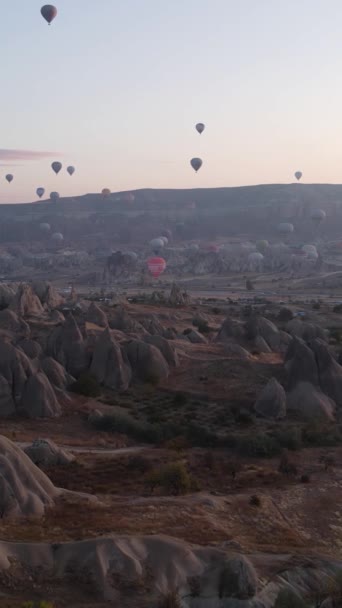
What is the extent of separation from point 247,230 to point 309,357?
160m

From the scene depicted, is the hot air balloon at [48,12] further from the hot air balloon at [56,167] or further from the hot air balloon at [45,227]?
the hot air balloon at [45,227]

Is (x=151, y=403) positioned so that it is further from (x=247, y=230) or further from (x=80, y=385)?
(x=247, y=230)

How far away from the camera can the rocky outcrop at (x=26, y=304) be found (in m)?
48.5

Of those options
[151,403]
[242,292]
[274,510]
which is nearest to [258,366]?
[151,403]

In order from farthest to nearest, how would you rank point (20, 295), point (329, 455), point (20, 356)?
point (20, 295) < point (20, 356) < point (329, 455)

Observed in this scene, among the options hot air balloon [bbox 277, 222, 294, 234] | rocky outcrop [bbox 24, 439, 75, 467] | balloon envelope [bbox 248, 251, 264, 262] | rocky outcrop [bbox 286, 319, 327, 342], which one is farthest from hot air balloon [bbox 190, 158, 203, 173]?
rocky outcrop [bbox 24, 439, 75, 467]

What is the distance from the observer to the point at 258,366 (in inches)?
1369

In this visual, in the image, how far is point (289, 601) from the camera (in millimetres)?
12102

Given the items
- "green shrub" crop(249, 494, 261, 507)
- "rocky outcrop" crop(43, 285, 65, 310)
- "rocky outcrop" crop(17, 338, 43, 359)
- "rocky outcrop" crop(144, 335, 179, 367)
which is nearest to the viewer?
"green shrub" crop(249, 494, 261, 507)

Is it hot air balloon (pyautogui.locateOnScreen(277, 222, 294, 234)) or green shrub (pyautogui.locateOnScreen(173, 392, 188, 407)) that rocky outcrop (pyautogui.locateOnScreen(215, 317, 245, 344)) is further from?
hot air balloon (pyautogui.locateOnScreen(277, 222, 294, 234))

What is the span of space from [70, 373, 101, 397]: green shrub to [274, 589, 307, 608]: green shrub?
761 inches

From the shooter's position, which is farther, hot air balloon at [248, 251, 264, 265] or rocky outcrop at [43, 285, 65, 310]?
hot air balloon at [248, 251, 264, 265]

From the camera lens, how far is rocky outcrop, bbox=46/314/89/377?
34.0m

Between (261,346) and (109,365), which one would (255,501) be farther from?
(261,346)
